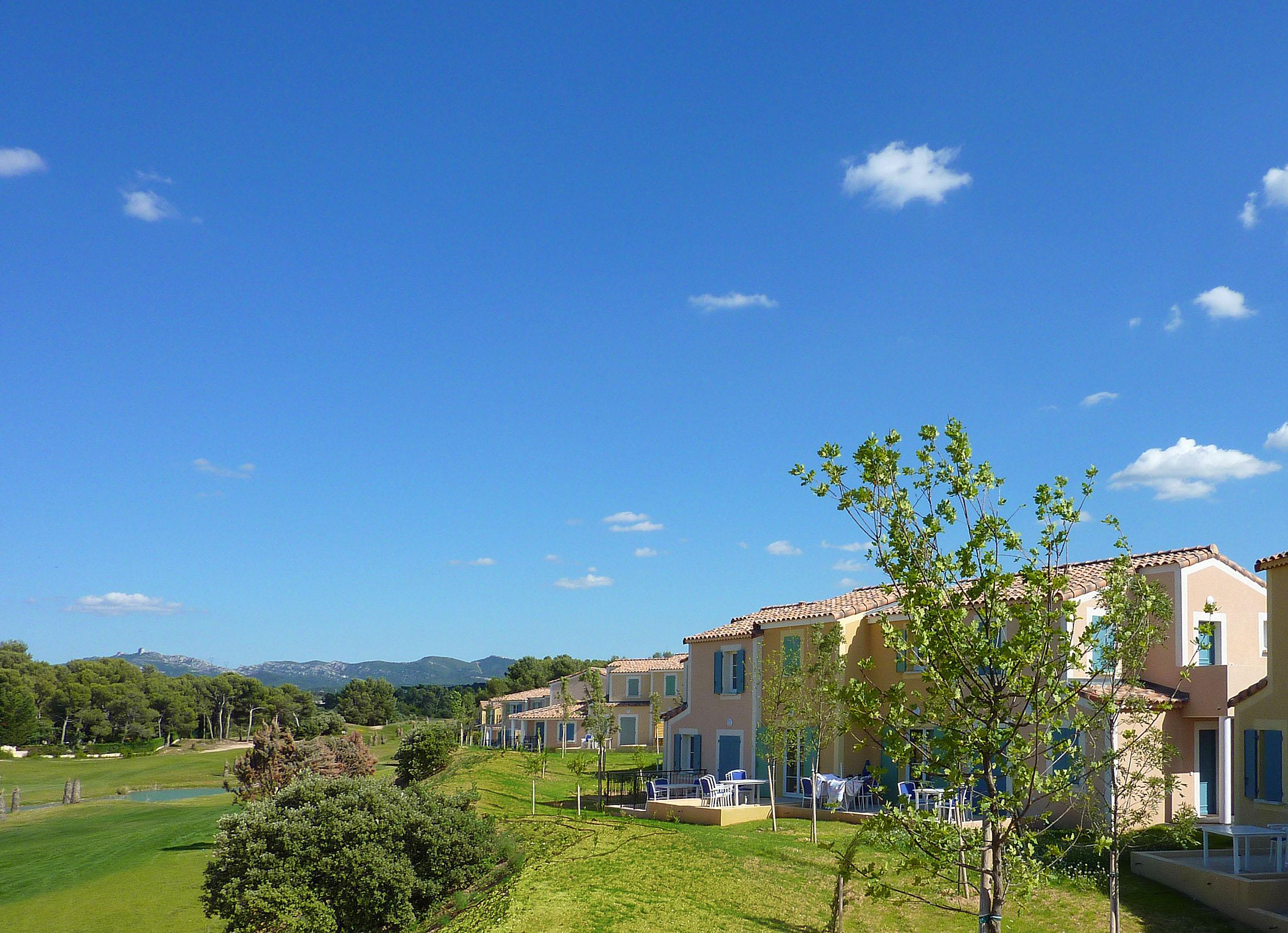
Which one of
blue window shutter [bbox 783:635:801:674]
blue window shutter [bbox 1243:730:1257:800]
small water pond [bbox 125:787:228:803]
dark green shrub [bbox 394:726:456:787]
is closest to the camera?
blue window shutter [bbox 1243:730:1257:800]

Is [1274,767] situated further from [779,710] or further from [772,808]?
[772,808]

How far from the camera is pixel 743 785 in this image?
3114cm

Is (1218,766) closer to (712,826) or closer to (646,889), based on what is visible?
(712,826)

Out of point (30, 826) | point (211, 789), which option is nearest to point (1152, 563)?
point (30, 826)

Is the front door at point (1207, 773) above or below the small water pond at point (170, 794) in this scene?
above

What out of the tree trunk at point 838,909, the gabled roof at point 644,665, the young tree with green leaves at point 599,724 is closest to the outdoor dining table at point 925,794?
the tree trunk at point 838,909

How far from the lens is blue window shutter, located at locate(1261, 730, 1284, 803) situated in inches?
757

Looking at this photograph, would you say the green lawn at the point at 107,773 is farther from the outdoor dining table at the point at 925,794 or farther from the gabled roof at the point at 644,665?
the outdoor dining table at the point at 925,794

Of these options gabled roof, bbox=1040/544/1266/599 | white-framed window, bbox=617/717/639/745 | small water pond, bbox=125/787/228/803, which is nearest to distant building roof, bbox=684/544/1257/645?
gabled roof, bbox=1040/544/1266/599

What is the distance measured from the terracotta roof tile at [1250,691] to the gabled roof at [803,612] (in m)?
9.56

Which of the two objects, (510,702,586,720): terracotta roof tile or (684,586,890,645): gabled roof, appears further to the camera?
(510,702,586,720): terracotta roof tile

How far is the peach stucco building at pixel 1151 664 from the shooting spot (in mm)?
23031

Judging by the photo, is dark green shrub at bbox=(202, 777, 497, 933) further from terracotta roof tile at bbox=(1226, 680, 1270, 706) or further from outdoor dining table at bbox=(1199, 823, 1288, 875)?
terracotta roof tile at bbox=(1226, 680, 1270, 706)

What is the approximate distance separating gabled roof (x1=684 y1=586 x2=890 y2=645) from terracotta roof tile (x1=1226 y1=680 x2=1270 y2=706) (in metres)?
9.56
